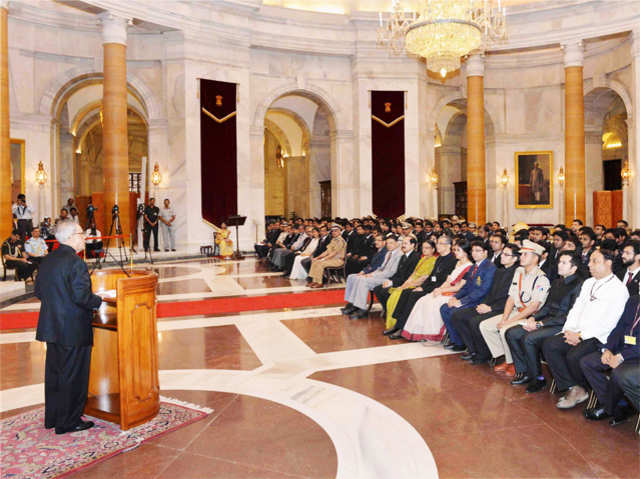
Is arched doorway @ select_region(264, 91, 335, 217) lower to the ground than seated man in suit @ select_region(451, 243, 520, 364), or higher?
higher

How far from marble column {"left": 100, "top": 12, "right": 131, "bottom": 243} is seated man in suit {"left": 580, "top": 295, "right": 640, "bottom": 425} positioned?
1260cm

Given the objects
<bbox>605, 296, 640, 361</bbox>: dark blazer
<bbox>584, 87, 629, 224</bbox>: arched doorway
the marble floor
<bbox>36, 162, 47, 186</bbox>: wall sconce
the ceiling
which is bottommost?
the marble floor

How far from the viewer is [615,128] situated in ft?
76.6

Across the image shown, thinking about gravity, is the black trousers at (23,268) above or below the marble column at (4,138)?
below

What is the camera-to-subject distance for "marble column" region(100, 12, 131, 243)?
14281 mm

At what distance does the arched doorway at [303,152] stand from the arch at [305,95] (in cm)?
211

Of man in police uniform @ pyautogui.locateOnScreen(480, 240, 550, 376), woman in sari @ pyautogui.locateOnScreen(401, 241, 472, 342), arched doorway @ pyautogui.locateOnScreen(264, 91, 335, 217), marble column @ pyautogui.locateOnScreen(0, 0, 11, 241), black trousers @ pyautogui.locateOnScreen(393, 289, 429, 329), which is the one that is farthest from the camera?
arched doorway @ pyautogui.locateOnScreen(264, 91, 335, 217)

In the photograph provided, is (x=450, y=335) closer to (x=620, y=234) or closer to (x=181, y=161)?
(x=620, y=234)

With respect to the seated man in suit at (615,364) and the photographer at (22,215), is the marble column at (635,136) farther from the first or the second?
the photographer at (22,215)

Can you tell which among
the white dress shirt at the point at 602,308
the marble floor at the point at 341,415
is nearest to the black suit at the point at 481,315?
the marble floor at the point at 341,415

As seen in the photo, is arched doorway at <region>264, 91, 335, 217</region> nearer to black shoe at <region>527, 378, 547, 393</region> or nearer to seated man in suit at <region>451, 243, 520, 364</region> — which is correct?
seated man in suit at <region>451, 243, 520, 364</region>

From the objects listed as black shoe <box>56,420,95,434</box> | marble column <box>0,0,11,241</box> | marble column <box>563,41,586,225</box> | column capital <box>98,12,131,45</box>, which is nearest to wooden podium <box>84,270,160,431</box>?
black shoe <box>56,420,95,434</box>

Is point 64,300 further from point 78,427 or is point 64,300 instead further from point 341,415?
point 341,415

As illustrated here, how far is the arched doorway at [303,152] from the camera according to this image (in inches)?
868
